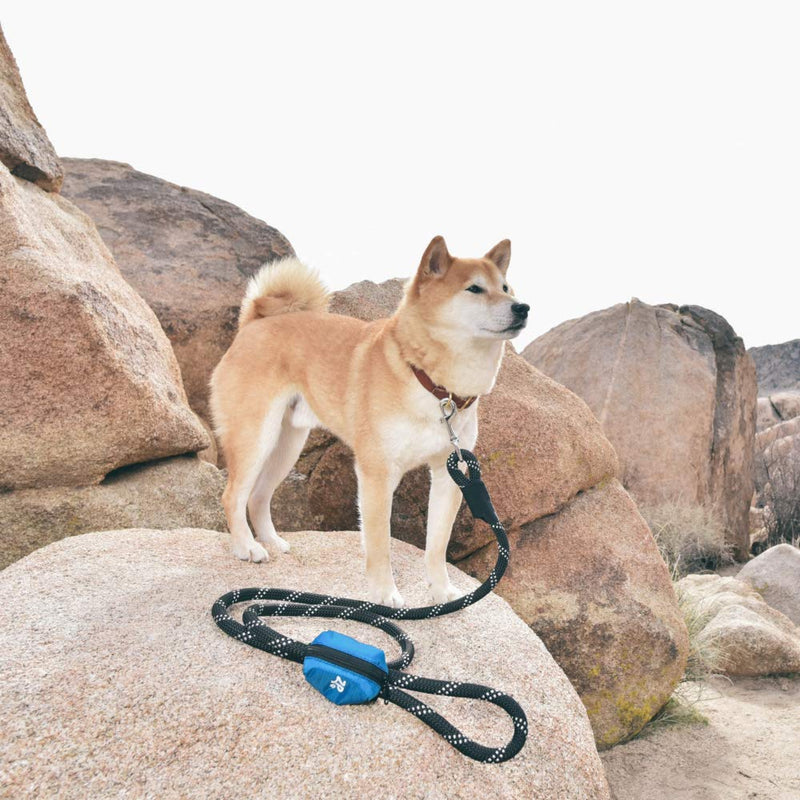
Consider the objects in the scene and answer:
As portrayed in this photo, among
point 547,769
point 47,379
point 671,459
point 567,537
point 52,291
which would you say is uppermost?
point 52,291

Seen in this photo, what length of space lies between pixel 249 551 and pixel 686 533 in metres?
8.06

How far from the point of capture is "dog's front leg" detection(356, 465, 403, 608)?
3453 mm

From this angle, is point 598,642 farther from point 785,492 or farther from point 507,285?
point 785,492

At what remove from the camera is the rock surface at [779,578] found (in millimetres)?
8680

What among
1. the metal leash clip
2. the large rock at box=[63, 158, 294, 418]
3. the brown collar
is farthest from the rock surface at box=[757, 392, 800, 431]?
the metal leash clip

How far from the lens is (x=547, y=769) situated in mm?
2613

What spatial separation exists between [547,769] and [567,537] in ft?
8.71

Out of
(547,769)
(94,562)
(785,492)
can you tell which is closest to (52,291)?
(94,562)

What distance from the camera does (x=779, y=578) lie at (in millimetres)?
8938

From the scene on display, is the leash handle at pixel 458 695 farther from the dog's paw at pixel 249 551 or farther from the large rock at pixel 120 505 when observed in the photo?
the large rock at pixel 120 505

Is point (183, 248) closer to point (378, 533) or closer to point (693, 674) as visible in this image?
point (378, 533)

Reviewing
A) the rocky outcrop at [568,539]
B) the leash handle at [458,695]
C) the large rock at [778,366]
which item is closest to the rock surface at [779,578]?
the rocky outcrop at [568,539]

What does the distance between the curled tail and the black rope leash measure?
1.85 metres

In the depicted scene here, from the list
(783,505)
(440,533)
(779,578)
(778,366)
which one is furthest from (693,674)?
(778,366)
